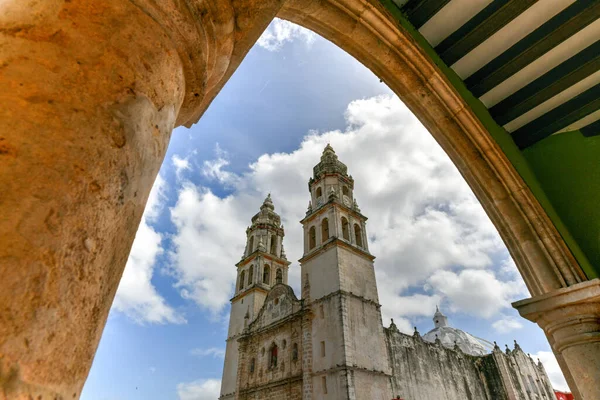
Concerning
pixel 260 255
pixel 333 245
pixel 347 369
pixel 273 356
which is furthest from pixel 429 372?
pixel 260 255

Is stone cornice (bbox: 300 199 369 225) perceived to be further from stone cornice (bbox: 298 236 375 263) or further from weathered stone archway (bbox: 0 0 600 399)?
weathered stone archway (bbox: 0 0 600 399)

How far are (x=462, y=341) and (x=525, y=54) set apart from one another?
124 feet

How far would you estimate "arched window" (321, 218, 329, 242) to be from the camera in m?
18.8

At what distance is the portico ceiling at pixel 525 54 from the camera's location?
10.4ft

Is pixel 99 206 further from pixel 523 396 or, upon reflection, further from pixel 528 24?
pixel 523 396

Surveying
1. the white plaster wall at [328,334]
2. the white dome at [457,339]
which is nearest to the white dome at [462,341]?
the white dome at [457,339]

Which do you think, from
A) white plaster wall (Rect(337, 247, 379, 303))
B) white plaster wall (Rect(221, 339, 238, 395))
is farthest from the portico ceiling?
white plaster wall (Rect(221, 339, 238, 395))

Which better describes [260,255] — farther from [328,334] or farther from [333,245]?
[328,334]

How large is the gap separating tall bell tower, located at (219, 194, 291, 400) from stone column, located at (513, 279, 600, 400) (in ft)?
61.6

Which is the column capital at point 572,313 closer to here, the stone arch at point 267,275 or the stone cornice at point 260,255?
the stone arch at point 267,275

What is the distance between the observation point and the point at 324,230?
63.0ft

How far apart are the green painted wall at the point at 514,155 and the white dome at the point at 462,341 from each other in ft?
109

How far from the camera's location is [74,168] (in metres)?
0.73

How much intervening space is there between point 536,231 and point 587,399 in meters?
1.49
